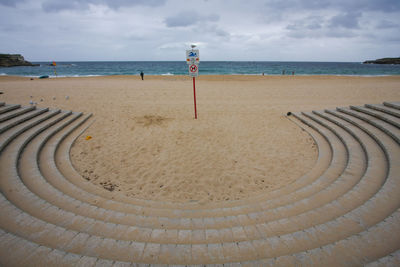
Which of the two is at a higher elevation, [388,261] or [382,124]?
[382,124]

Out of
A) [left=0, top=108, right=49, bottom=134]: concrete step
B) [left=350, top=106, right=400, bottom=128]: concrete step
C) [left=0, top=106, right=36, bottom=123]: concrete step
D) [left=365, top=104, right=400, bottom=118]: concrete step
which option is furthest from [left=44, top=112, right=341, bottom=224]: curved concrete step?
[left=365, top=104, right=400, bottom=118]: concrete step

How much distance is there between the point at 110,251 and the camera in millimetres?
2947

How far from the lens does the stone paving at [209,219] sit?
110 inches

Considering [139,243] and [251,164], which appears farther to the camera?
[251,164]

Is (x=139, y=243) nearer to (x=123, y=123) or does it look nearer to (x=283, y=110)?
(x=123, y=123)

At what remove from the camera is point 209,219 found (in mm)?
4121

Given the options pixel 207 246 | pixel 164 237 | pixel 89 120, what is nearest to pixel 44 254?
pixel 164 237

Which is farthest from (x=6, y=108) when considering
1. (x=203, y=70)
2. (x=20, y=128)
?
(x=203, y=70)

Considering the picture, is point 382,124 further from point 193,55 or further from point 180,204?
point 193,55

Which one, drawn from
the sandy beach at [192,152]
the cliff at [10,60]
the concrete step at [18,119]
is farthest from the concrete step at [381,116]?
the cliff at [10,60]

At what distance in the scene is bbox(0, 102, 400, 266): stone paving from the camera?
2801mm

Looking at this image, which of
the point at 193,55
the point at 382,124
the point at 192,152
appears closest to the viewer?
the point at 382,124

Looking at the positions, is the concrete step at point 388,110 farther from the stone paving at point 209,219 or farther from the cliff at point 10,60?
the cliff at point 10,60

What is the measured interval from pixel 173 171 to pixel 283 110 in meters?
9.41
